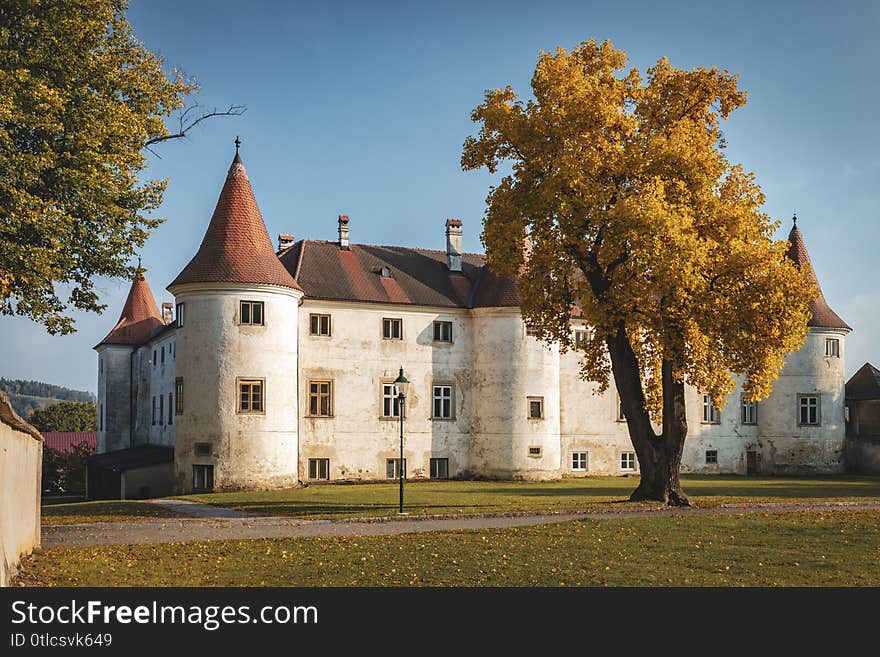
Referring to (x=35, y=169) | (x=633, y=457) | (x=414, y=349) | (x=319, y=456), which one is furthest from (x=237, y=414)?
(x=633, y=457)

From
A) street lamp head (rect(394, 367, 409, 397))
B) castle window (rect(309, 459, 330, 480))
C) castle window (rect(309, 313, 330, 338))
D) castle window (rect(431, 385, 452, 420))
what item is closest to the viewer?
street lamp head (rect(394, 367, 409, 397))

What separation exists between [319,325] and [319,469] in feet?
20.0

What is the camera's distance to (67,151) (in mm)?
23703

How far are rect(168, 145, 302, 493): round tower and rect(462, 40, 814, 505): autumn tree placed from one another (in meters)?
12.4

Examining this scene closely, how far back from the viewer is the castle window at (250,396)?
119ft

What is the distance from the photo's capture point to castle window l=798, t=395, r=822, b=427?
49000 millimetres

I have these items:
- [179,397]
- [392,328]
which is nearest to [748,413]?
[392,328]

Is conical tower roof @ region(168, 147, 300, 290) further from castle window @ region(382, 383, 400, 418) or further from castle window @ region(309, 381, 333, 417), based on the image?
castle window @ region(382, 383, 400, 418)

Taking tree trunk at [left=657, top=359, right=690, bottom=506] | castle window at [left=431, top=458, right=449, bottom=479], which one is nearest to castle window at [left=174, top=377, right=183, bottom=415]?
castle window at [left=431, top=458, right=449, bottom=479]

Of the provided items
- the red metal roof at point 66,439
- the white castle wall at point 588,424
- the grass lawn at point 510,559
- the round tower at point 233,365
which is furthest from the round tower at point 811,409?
the red metal roof at point 66,439

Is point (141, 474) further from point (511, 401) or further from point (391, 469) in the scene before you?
point (511, 401)

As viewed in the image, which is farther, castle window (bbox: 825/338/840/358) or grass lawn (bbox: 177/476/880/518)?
castle window (bbox: 825/338/840/358)

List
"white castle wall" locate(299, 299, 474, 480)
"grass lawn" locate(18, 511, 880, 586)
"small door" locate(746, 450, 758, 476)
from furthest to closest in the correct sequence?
"small door" locate(746, 450, 758, 476) → "white castle wall" locate(299, 299, 474, 480) → "grass lawn" locate(18, 511, 880, 586)
